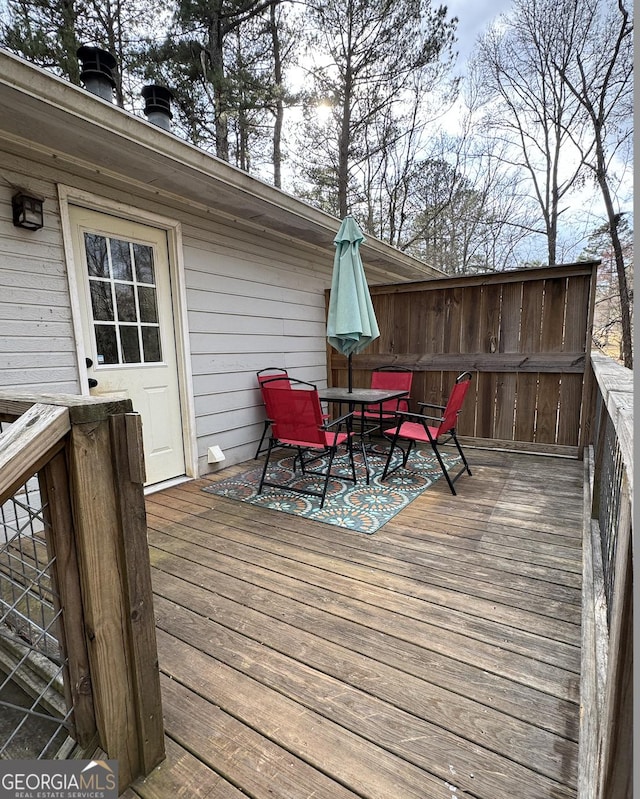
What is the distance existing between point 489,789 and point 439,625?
605 mm

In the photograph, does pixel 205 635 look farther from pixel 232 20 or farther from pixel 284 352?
pixel 232 20

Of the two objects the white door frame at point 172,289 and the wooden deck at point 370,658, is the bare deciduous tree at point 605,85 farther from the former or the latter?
the white door frame at point 172,289

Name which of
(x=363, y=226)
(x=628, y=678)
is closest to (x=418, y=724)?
(x=628, y=678)

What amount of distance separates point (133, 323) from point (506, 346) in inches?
138

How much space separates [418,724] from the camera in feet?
3.92

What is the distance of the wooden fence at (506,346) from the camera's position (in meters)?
3.81

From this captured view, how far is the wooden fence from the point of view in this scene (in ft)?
12.5

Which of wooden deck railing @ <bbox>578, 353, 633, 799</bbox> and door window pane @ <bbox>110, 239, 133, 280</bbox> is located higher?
door window pane @ <bbox>110, 239, 133, 280</bbox>

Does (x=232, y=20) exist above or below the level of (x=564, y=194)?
above

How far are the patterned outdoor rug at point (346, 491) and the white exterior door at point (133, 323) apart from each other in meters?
0.70

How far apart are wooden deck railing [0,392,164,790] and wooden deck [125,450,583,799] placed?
0.64 ft

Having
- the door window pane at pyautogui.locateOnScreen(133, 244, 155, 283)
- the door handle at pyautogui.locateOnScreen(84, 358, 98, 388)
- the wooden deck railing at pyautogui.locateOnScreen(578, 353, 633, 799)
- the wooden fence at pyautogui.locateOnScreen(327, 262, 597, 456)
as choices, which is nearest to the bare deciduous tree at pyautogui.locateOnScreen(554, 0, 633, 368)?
the wooden fence at pyautogui.locateOnScreen(327, 262, 597, 456)

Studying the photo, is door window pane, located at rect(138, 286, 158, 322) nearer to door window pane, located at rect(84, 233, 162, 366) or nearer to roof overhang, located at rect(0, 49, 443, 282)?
door window pane, located at rect(84, 233, 162, 366)

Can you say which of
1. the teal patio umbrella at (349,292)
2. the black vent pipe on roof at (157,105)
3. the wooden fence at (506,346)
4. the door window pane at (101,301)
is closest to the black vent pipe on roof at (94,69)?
the black vent pipe on roof at (157,105)
